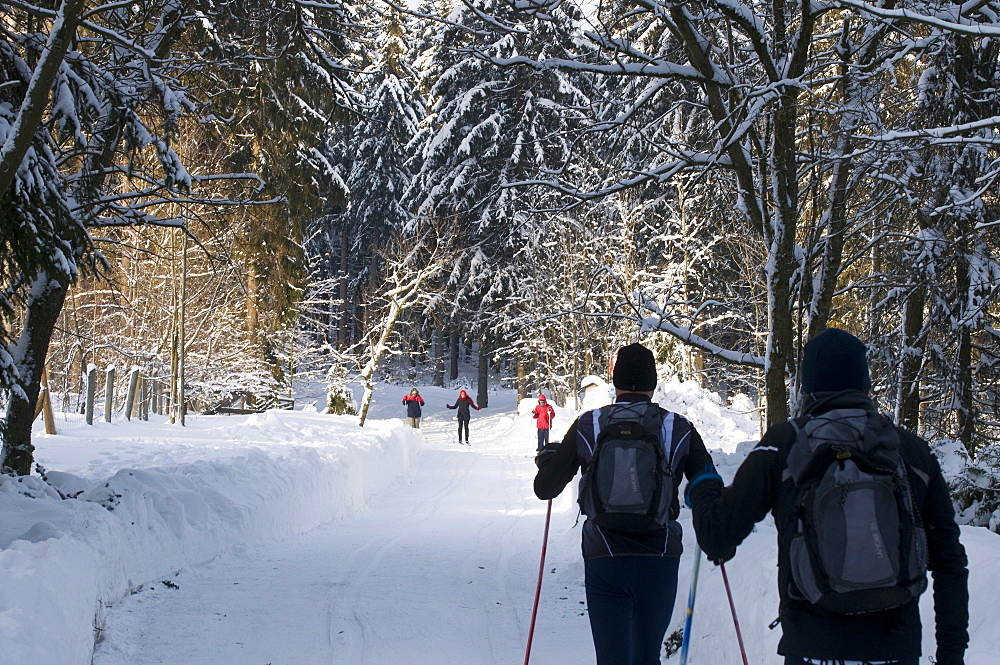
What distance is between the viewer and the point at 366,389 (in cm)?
2611

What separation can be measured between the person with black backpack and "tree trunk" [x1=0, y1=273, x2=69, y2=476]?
21.3 ft

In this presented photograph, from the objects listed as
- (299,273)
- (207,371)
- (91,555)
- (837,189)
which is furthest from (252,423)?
(837,189)

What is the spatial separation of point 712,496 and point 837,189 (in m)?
5.64

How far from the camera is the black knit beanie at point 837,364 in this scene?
9.20 ft

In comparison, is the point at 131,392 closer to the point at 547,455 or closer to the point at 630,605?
the point at 547,455

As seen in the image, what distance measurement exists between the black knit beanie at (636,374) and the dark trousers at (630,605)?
86cm

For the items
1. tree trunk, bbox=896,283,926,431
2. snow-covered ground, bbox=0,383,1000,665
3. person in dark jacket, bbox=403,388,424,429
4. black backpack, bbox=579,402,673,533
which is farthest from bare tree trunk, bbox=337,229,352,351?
black backpack, bbox=579,402,673,533

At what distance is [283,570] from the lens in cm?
872

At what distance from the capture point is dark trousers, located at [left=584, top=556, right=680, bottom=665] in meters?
3.90

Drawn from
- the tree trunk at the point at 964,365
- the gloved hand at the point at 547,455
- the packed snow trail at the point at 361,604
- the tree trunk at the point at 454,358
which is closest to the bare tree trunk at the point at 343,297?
the tree trunk at the point at 454,358

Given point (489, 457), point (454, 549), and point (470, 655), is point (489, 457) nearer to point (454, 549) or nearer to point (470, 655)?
point (454, 549)

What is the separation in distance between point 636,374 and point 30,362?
6920 mm

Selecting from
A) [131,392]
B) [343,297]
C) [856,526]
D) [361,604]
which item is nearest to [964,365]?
[361,604]

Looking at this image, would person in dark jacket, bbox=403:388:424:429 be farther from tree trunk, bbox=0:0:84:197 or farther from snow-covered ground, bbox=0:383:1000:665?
tree trunk, bbox=0:0:84:197
